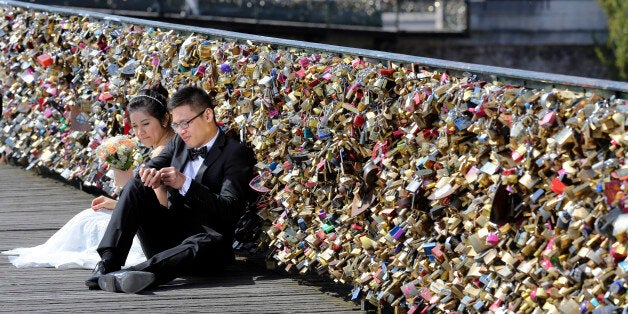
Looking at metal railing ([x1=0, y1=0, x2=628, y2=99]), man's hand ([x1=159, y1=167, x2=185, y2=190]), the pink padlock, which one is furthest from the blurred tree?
the pink padlock

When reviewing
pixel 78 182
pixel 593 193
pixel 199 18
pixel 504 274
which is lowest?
pixel 199 18

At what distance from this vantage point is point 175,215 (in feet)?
25.7

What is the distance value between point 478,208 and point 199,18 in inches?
1230

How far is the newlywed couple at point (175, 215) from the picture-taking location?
7.52 meters

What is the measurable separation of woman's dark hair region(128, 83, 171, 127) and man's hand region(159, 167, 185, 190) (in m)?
0.94

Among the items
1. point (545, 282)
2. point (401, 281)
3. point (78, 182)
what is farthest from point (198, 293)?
point (78, 182)

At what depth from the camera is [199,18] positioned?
3672 centimetres

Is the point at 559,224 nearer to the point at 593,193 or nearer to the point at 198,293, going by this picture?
the point at 593,193

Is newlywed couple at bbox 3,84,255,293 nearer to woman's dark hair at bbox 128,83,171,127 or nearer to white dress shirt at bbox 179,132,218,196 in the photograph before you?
white dress shirt at bbox 179,132,218,196

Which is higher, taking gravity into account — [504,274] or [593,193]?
[593,193]

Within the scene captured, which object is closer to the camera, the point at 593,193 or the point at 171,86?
the point at 593,193

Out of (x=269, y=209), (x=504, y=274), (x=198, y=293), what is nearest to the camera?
(x=504, y=274)

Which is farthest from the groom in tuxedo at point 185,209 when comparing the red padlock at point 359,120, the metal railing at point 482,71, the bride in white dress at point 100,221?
the red padlock at point 359,120

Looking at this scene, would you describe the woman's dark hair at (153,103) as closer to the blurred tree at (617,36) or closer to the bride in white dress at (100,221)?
the bride in white dress at (100,221)
